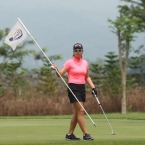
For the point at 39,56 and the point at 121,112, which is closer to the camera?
the point at 121,112

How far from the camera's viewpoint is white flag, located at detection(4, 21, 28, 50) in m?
12.0

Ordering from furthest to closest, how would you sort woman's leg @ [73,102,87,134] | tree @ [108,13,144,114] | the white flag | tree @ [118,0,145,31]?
tree @ [118,0,145,31] → tree @ [108,13,144,114] → the white flag → woman's leg @ [73,102,87,134]

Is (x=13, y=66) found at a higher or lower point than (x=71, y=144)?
higher

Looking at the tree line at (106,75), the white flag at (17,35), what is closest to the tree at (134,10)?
the tree line at (106,75)

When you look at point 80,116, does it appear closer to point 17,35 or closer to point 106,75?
point 17,35

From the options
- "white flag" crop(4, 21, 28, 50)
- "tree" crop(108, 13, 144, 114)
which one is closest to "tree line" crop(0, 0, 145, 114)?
"tree" crop(108, 13, 144, 114)

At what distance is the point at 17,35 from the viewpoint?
39.5ft

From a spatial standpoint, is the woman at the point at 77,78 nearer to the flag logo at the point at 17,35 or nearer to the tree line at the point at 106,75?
the flag logo at the point at 17,35

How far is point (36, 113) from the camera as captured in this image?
24.0 meters

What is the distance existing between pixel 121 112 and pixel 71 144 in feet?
51.5

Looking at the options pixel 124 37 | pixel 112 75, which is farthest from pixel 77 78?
A: pixel 112 75

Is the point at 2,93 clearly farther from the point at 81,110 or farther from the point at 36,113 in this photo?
the point at 81,110

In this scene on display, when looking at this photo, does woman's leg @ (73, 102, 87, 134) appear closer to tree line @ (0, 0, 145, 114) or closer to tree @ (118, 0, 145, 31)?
tree line @ (0, 0, 145, 114)

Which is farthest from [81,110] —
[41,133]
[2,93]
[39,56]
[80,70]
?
[39,56]
